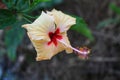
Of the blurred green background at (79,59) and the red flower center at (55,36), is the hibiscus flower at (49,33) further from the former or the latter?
the blurred green background at (79,59)

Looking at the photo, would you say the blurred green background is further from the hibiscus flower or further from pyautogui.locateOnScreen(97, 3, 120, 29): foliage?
the hibiscus flower

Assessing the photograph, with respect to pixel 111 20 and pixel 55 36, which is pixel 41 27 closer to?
pixel 55 36

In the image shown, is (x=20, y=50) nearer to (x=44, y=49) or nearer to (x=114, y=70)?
(x=114, y=70)

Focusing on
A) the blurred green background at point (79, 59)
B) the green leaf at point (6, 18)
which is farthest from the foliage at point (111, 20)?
the green leaf at point (6, 18)

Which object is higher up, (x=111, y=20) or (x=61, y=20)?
(x=61, y=20)

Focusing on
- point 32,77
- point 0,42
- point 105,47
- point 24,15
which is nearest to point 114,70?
point 105,47

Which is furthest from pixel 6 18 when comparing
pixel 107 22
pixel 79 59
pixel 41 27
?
pixel 107 22
